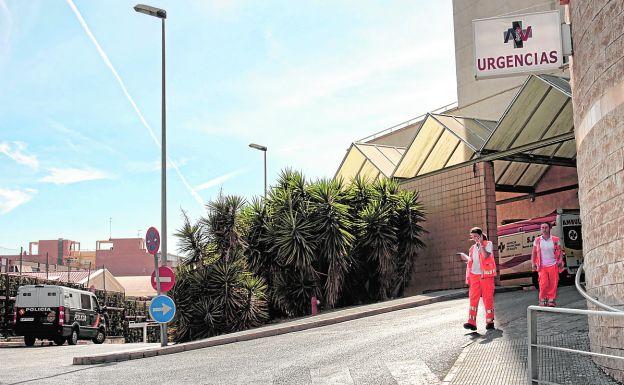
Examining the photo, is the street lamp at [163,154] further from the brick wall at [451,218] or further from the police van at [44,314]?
the brick wall at [451,218]

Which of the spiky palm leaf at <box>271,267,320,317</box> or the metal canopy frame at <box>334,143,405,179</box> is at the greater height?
the metal canopy frame at <box>334,143,405,179</box>

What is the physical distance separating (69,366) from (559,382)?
9.36m

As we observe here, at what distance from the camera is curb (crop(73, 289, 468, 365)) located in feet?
43.1

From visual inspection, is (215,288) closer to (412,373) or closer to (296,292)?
(296,292)

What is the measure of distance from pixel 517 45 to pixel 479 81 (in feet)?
82.0

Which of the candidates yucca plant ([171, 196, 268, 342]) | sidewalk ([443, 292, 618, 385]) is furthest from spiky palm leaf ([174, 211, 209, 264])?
sidewalk ([443, 292, 618, 385])

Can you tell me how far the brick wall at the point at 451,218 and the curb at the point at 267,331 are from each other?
3.38m

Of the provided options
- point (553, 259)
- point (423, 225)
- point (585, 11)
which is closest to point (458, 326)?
point (553, 259)

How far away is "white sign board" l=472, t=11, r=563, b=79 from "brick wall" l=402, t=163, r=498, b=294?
12577 millimetres

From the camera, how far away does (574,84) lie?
8.96m

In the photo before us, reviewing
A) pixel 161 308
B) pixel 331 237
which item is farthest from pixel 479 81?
pixel 161 308

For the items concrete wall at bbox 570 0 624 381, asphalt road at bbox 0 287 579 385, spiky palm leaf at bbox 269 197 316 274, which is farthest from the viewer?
spiky palm leaf at bbox 269 197 316 274

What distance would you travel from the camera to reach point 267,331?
1538 cm

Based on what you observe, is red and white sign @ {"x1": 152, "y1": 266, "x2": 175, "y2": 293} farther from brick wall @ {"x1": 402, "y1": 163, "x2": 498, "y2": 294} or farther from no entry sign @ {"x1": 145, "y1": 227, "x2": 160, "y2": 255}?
brick wall @ {"x1": 402, "y1": 163, "x2": 498, "y2": 294}
